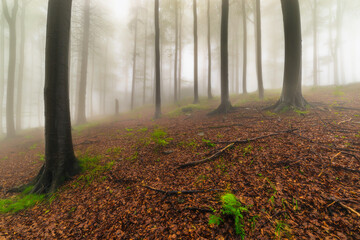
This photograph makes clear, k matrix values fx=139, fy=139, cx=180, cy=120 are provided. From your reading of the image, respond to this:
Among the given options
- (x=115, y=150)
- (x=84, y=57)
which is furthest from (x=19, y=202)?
(x=84, y=57)

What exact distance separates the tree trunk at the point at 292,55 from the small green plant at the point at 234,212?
6460 mm

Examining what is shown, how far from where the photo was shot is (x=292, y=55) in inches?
279

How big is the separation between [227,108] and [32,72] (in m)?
35.6

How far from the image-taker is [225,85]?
920 cm

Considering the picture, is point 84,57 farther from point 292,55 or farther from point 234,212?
point 234,212

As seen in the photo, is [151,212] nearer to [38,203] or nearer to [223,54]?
[38,203]

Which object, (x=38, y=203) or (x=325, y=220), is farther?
(x=38, y=203)

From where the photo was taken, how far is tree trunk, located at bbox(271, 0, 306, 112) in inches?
276

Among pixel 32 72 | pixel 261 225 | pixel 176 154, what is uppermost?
pixel 32 72

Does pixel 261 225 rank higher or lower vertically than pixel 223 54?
lower

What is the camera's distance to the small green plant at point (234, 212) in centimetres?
208

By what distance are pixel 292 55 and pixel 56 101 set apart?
10.3 metres

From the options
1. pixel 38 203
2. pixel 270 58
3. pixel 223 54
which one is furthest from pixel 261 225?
pixel 270 58

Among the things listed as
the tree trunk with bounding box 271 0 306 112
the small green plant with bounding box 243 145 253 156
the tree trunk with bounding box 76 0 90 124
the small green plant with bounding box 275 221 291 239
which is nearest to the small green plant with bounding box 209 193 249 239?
the small green plant with bounding box 275 221 291 239
